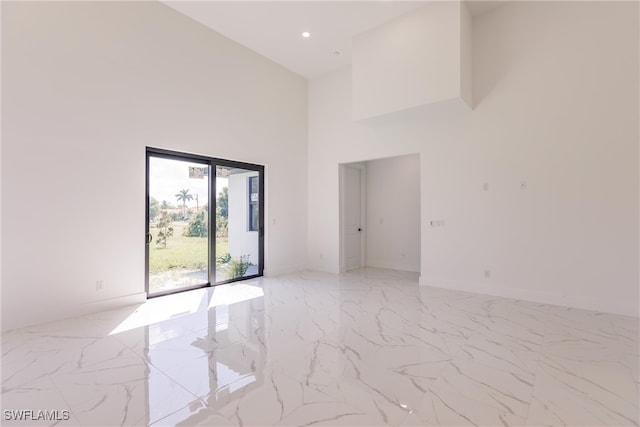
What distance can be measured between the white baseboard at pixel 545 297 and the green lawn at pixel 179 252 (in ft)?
12.7

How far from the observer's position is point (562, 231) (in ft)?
13.3

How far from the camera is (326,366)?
241 cm

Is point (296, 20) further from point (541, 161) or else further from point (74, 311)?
point (74, 311)

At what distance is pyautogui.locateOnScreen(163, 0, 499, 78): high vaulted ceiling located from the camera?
4.32 metres

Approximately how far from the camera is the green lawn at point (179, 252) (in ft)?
14.3

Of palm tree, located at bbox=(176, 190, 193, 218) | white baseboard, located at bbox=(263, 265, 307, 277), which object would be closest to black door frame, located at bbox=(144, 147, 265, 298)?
white baseboard, located at bbox=(263, 265, 307, 277)

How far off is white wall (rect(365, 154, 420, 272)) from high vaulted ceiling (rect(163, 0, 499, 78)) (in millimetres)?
2647

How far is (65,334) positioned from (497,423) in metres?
3.96

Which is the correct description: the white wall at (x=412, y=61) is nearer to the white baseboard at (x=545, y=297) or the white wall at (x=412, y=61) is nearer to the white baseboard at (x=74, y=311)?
the white baseboard at (x=545, y=297)

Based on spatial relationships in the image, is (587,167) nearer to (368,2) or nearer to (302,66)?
(368,2)

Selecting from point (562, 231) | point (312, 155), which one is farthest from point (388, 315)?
point (312, 155)

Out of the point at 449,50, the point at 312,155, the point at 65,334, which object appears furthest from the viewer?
the point at 312,155
